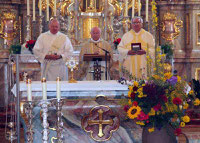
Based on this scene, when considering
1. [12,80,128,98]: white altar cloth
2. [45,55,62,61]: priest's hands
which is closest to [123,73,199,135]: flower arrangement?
[12,80,128,98]: white altar cloth

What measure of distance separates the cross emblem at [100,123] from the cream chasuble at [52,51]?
222cm

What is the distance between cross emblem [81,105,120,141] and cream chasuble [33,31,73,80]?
2.22 meters

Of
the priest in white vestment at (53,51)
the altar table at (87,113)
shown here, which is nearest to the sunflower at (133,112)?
the altar table at (87,113)

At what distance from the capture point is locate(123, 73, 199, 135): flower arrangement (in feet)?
18.4

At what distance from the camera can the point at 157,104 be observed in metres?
5.63

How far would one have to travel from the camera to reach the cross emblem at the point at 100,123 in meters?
6.42

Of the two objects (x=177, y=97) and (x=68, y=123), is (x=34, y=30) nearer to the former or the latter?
(x=68, y=123)

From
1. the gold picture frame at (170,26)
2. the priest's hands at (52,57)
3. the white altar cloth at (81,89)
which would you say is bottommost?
the white altar cloth at (81,89)

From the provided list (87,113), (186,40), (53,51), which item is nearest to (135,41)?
(53,51)

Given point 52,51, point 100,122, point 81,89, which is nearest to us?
point 81,89

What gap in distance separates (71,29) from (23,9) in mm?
1567

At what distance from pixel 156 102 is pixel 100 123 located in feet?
3.54

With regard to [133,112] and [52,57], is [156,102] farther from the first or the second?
[52,57]

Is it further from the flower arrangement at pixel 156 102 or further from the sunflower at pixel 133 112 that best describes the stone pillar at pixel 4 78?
the sunflower at pixel 133 112
